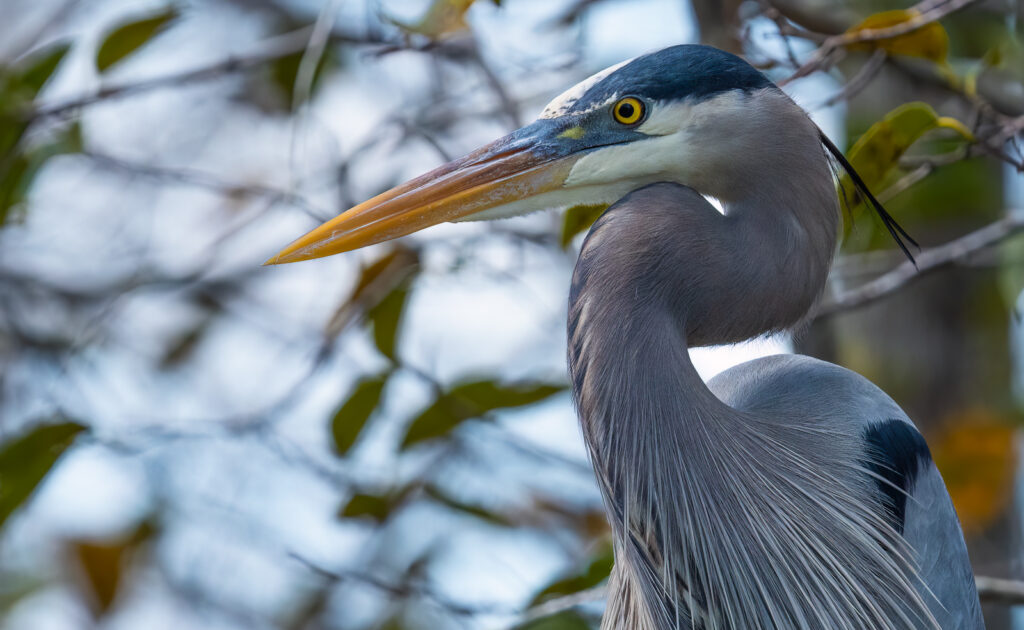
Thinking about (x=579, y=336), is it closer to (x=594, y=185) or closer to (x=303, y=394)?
(x=594, y=185)

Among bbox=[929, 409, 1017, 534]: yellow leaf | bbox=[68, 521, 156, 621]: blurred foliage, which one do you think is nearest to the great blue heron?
bbox=[929, 409, 1017, 534]: yellow leaf

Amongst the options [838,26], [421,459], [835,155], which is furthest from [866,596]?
[421,459]

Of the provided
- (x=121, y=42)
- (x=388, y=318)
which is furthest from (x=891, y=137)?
(x=121, y=42)

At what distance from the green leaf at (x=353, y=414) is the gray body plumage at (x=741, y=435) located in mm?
830

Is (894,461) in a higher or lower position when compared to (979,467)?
higher

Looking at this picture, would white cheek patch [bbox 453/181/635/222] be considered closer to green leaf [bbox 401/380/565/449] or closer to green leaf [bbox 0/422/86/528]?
green leaf [bbox 401/380/565/449]

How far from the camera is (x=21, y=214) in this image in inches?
105

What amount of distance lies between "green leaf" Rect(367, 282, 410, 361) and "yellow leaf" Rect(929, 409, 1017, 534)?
5.07ft

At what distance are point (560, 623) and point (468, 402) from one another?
0.62 meters

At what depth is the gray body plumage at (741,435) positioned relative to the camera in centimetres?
161

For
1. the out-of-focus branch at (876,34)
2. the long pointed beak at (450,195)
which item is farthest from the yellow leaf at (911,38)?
the long pointed beak at (450,195)

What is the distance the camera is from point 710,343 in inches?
68.6

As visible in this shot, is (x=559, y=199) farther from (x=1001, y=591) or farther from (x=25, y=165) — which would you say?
(x=25, y=165)

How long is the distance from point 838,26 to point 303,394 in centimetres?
160
